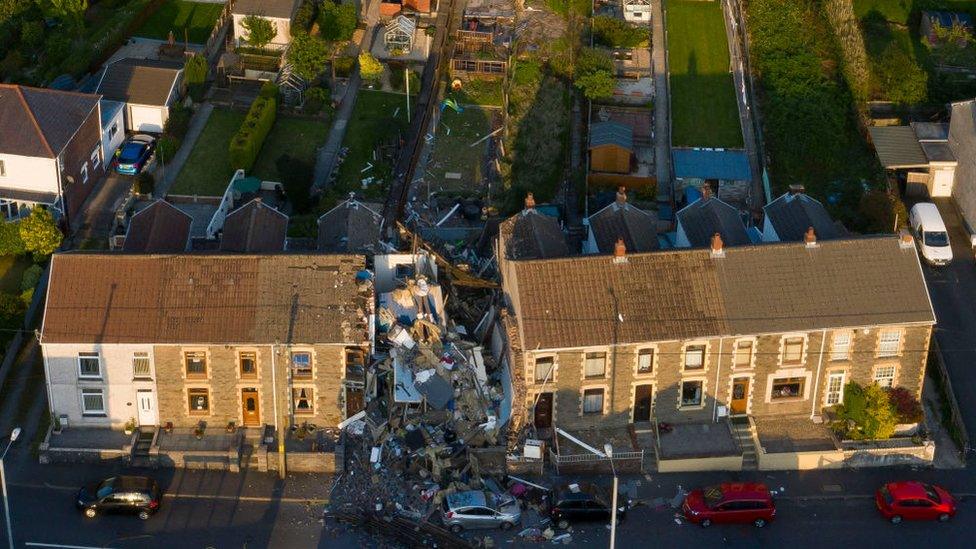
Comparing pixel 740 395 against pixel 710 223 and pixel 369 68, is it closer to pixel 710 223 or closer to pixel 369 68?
pixel 710 223

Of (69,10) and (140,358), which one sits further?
(69,10)

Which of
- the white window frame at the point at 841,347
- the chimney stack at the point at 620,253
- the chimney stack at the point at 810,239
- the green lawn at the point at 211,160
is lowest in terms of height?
the green lawn at the point at 211,160

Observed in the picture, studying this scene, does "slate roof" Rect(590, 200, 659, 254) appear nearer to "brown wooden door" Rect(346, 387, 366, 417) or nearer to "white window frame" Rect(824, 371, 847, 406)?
"white window frame" Rect(824, 371, 847, 406)

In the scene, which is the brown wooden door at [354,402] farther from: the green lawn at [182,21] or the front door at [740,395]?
the green lawn at [182,21]

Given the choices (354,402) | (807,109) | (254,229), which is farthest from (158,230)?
(807,109)

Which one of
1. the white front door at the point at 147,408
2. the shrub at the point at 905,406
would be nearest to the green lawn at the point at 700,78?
the shrub at the point at 905,406

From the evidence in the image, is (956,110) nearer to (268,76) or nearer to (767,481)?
(767,481)

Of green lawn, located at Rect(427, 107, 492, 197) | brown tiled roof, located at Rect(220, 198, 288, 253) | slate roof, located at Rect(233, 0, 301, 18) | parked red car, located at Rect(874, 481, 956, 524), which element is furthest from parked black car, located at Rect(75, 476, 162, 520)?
slate roof, located at Rect(233, 0, 301, 18)
